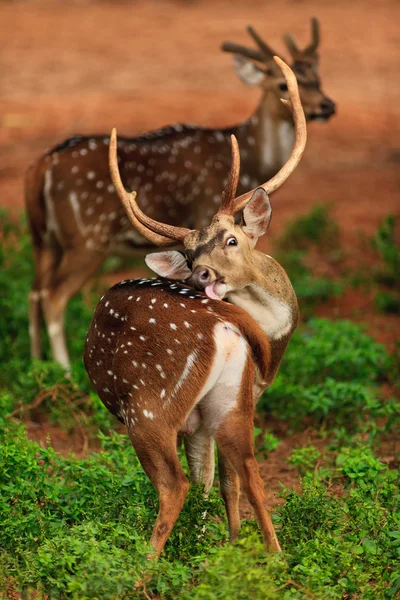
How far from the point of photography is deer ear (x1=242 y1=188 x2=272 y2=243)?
5105mm

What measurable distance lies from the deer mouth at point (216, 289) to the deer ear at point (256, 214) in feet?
1.28

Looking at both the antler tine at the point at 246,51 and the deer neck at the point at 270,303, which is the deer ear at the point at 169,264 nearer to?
the deer neck at the point at 270,303

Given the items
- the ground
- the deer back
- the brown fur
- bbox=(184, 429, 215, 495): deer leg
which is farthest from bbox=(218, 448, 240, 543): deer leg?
the ground

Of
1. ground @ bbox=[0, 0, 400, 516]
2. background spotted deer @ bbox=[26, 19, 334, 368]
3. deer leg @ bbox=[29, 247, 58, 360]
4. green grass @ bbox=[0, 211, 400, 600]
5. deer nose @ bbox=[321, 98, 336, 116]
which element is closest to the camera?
green grass @ bbox=[0, 211, 400, 600]

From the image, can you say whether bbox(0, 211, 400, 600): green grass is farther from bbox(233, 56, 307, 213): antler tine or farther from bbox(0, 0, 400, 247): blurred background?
bbox(0, 0, 400, 247): blurred background

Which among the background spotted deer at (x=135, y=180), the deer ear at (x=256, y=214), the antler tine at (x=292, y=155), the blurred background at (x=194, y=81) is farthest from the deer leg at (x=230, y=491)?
the blurred background at (x=194, y=81)

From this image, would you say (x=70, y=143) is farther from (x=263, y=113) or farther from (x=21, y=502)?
(x=21, y=502)

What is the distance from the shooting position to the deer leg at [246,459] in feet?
14.3

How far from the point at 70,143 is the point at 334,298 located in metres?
2.86

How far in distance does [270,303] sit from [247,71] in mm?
3748

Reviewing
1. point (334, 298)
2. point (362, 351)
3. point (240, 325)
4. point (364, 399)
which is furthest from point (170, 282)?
point (334, 298)

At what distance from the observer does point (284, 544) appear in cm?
464

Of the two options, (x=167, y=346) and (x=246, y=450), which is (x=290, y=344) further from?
(x=246, y=450)

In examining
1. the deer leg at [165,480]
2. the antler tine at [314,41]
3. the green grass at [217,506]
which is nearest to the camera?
the green grass at [217,506]
